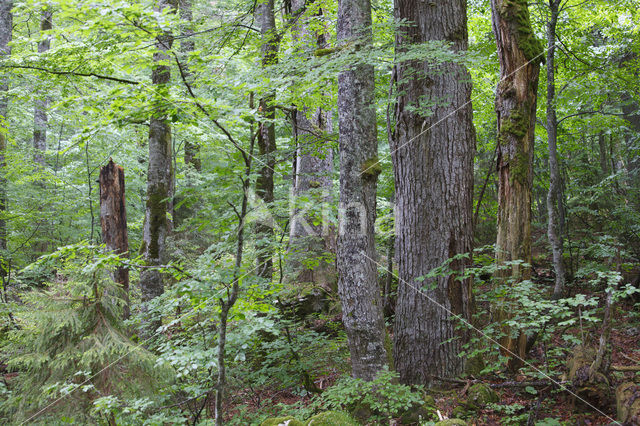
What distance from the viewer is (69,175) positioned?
1262 cm

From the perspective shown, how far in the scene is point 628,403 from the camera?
3.03 m

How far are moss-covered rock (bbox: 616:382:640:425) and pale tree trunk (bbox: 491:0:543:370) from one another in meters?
1.34

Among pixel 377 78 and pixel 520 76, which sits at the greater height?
pixel 377 78

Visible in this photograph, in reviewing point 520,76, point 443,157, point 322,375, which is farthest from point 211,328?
point 520,76

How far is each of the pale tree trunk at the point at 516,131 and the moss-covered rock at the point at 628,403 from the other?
4.41 feet

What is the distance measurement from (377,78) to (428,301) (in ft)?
14.1

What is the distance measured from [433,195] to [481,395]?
206 centimetres

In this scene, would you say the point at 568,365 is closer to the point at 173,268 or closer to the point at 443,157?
the point at 443,157

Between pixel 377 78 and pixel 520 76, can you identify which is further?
pixel 377 78

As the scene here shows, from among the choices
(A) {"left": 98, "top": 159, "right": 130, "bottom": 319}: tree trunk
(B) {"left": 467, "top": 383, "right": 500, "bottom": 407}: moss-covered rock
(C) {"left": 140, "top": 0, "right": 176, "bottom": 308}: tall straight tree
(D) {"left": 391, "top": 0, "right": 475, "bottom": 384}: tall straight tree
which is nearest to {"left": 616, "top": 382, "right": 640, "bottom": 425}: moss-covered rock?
(B) {"left": 467, "top": 383, "right": 500, "bottom": 407}: moss-covered rock

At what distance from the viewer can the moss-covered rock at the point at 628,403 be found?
2.90 m

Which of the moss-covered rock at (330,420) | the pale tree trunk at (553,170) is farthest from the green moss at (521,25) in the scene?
the moss-covered rock at (330,420)

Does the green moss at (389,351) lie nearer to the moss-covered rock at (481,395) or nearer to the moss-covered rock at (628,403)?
the moss-covered rock at (481,395)

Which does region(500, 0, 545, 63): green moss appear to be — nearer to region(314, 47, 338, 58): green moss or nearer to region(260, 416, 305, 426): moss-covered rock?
region(314, 47, 338, 58): green moss
